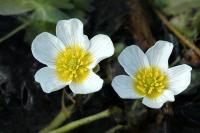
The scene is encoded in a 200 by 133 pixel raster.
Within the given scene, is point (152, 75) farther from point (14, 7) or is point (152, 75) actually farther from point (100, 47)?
point (14, 7)

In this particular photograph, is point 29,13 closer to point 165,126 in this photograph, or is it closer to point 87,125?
point 87,125

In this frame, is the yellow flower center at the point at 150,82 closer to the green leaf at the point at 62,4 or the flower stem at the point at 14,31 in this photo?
the green leaf at the point at 62,4

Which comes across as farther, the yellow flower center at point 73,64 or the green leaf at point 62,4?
the green leaf at point 62,4

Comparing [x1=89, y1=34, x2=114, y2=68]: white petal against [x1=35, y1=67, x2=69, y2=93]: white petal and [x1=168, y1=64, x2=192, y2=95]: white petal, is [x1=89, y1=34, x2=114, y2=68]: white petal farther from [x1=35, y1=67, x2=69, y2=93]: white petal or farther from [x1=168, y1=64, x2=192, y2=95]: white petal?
[x1=168, y1=64, x2=192, y2=95]: white petal

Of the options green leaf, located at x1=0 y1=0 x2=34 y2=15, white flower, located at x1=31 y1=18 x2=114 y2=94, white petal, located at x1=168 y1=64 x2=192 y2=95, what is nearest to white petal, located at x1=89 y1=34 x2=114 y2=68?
white flower, located at x1=31 y1=18 x2=114 y2=94

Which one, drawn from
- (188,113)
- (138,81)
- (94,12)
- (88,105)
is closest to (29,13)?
(94,12)

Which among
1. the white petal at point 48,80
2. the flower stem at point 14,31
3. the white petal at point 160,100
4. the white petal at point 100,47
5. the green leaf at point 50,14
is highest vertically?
the white petal at point 100,47

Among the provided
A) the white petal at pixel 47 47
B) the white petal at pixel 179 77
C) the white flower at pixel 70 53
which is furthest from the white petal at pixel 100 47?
the white petal at pixel 179 77
